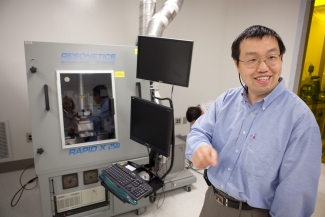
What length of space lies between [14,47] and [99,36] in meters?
1.02

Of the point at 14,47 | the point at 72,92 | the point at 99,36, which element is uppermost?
the point at 99,36

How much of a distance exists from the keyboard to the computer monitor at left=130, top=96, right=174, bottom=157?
0.28 metres

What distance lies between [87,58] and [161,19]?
100 cm

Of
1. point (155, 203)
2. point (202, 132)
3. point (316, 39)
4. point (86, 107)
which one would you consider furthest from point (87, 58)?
point (316, 39)

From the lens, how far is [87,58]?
5.67 feet

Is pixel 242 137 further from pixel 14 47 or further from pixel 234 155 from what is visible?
pixel 14 47

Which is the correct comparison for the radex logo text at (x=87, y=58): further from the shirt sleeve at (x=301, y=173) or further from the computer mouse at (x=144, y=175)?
the shirt sleeve at (x=301, y=173)

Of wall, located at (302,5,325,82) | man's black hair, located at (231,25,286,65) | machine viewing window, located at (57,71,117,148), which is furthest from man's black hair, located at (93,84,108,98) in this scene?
wall, located at (302,5,325,82)

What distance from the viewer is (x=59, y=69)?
5.41 ft

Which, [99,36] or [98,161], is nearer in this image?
[98,161]

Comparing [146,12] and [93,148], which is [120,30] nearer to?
[146,12]

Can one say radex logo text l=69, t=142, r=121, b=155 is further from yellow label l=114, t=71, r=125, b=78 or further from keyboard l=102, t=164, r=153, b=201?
yellow label l=114, t=71, r=125, b=78

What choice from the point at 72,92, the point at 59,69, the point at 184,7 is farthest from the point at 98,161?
the point at 184,7

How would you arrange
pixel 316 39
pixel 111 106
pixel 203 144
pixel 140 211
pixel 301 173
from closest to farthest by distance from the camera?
pixel 301 173 → pixel 203 144 → pixel 111 106 → pixel 140 211 → pixel 316 39
